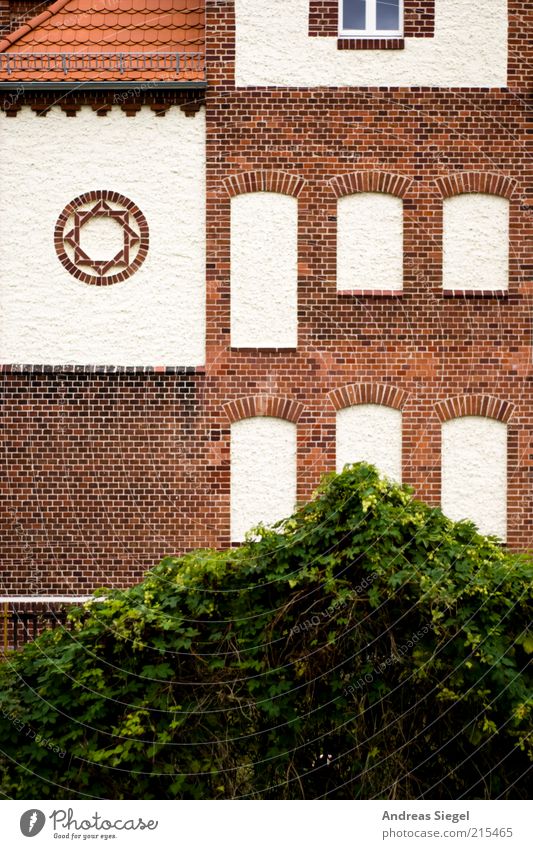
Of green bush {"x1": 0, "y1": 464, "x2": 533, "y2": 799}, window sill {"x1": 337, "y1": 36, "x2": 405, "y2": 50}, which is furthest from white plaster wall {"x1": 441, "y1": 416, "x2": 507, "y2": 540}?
green bush {"x1": 0, "y1": 464, "x2": 533, "y2": 799}

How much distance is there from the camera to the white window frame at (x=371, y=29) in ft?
51.3

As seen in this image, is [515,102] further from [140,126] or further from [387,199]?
[140,126]

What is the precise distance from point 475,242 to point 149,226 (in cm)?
470

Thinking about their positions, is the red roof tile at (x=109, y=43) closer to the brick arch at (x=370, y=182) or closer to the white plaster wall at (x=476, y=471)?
the brick arch at (x=370, y=182)

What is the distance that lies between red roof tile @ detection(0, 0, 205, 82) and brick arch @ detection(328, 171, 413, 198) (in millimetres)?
2510

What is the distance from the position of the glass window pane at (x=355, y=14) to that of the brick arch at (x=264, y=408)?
5.49 metres

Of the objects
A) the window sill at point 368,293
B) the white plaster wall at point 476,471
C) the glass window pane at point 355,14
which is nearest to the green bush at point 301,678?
the white plaster wall at point 476,471

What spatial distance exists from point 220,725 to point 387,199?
30.2 feet

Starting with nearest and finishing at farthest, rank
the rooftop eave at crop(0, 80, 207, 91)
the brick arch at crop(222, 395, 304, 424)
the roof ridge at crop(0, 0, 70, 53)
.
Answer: the rooftop eave at crop(0, 80, 207, 91) < the brick arch at crop(222, 395, 304, 424) < the roof ridge at crop(0, 0, 70, 53)

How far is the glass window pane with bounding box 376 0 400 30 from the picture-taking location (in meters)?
15.7

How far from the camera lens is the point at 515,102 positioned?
15.6m

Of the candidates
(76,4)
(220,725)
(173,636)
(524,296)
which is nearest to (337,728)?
(220,725)

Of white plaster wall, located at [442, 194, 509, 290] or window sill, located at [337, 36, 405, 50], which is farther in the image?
white plaster wall, located at [442, 194, 509, 290]

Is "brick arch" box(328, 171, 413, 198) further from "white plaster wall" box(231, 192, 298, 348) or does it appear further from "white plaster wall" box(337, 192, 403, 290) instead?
"white plaster wall" box(231, 192, 298, 348)
